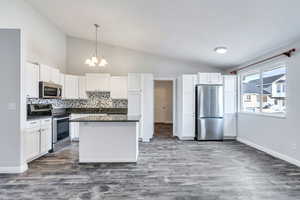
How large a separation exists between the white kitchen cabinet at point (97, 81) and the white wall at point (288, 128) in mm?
4542

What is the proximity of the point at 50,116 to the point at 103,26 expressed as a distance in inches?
105

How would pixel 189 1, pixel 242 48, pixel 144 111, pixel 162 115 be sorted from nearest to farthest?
pixel 189 1, pixel 242 48, pixel 144 111, pixel 162 115

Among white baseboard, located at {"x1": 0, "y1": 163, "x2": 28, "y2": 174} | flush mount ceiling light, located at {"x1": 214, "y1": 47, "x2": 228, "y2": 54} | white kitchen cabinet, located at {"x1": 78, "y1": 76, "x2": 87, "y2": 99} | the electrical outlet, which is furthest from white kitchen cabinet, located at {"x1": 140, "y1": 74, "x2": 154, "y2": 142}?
the electrical outlet

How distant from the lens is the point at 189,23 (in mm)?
3938

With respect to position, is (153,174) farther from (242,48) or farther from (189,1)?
(242,48)

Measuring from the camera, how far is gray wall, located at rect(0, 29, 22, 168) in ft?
11.2

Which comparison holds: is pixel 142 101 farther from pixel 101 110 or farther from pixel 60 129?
pixel 60 129

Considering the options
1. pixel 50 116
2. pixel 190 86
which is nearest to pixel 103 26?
pixel 50 116

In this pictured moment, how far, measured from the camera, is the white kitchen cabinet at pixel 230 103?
621 cm

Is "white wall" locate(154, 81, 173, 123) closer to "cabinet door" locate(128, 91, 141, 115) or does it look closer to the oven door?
"cabinet door" locate(128, 91, 141, 115)

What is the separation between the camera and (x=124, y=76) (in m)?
6.53

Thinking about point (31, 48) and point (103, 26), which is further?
point (103, 26)

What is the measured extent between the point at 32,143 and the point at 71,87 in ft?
8.19

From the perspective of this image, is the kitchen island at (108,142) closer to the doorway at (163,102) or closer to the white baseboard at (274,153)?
the white baseboard at (274,153)
